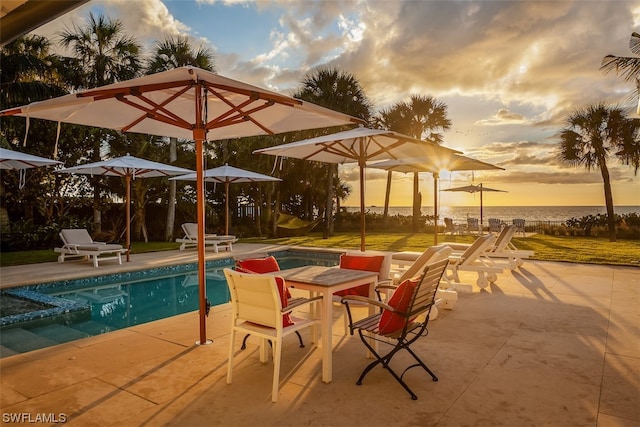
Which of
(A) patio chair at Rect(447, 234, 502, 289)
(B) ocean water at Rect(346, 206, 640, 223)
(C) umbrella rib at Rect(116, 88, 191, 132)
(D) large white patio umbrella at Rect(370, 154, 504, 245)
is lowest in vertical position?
(A) patio chair at Rect(447, 234, 502, 289)

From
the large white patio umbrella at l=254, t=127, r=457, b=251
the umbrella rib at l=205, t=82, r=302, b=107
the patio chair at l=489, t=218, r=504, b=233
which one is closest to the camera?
the umbrella rib at l=205, t=82, r=302, b=107

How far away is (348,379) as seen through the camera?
3.48m

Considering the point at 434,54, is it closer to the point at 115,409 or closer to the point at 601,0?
the point at 601,0

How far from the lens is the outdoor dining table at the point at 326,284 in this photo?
3431 millimetres

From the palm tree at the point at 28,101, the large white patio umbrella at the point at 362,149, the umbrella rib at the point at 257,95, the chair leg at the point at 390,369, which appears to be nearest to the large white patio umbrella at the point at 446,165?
the large white patio umbrella at the point at 362,149

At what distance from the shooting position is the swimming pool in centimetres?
568

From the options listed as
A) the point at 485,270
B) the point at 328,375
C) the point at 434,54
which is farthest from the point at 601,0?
the point at 328,375

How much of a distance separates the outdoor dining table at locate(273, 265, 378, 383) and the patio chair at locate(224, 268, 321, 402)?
0.19 m

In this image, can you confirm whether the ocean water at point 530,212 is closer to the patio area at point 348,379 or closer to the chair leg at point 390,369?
the patio area at point 348,379

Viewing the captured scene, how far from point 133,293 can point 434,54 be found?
324 inches

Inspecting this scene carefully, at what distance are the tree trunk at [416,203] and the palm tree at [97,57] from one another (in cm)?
1435

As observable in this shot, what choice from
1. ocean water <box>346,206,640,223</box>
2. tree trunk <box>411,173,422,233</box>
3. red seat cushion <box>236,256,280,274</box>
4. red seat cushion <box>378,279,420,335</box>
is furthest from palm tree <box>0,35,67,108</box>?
ocean water <box>346,206,640,223</box>

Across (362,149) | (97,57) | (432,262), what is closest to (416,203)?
(362,149)

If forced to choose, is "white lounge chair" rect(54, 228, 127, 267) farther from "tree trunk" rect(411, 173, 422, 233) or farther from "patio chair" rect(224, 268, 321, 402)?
"tree trunk" rect(411, 173, 422, 233)
